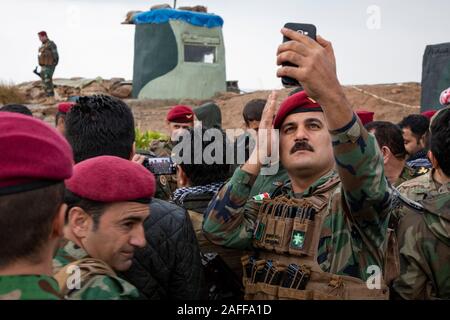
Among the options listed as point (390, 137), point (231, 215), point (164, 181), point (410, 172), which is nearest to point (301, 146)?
point (231, 215)

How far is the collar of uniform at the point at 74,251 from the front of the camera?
7.21 ft

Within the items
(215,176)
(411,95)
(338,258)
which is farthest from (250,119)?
(411,95)

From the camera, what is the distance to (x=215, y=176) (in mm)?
3436

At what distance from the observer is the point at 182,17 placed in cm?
2070

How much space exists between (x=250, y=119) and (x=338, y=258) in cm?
337

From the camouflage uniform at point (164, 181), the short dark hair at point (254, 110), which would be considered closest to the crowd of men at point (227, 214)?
the camouflage uniform at point (164, 181)

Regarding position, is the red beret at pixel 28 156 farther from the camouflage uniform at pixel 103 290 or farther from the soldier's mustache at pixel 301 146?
the soldier's mustache at pixel 301 146

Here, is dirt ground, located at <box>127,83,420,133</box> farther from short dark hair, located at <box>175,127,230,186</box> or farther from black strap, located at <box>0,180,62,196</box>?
black strap, located at <box>0,180,62,196</box>

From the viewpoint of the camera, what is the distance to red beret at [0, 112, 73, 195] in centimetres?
153

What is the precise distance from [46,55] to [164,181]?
1498cm

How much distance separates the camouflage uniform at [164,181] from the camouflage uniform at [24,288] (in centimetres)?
248

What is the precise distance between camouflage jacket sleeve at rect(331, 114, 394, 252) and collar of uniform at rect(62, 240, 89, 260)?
37.9 inches

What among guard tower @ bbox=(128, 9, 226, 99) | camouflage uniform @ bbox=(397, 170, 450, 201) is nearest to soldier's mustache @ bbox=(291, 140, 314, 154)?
camouflage uniform @ bbox=(397, 170, 450, 201)
